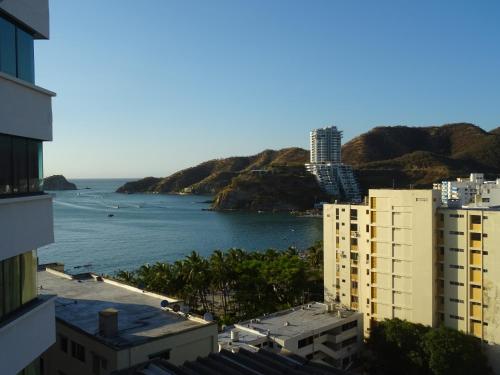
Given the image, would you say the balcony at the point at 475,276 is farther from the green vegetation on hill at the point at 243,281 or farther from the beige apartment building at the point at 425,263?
the green vegetation on hill at the point at 243,281

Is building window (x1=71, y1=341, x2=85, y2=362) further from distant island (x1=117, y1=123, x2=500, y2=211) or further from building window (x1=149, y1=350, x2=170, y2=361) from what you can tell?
distant island (x1=117, y1=123, x2=500, y2=211)

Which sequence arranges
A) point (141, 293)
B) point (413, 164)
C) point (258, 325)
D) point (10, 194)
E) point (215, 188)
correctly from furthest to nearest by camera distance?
1. point (215, 188)
2. point (413, 164)
3. point (258, 325)
4. point (141, 293)
5. point (10, 194)

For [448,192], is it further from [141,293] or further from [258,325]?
[141,293]

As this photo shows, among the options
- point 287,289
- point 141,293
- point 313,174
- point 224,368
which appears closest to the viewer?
point 224,368

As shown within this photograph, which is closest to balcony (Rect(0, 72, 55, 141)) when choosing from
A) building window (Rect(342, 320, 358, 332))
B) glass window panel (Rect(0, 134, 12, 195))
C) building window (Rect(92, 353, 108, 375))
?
glass window panel (Rect(0, 134, 12, 195))

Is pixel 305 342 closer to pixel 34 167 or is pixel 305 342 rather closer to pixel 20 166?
pixel 34 167

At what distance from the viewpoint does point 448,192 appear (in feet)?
288

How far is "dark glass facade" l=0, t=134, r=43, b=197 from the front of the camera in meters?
4.87

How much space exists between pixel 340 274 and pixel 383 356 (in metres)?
5.66

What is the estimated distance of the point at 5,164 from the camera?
4.88 meters

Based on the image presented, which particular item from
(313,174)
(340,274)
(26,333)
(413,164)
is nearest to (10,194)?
(26,333)

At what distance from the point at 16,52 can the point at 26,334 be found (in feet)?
9.50

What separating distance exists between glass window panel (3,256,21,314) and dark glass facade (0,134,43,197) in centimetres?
69

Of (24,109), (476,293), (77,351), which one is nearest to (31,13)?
(24,109)
